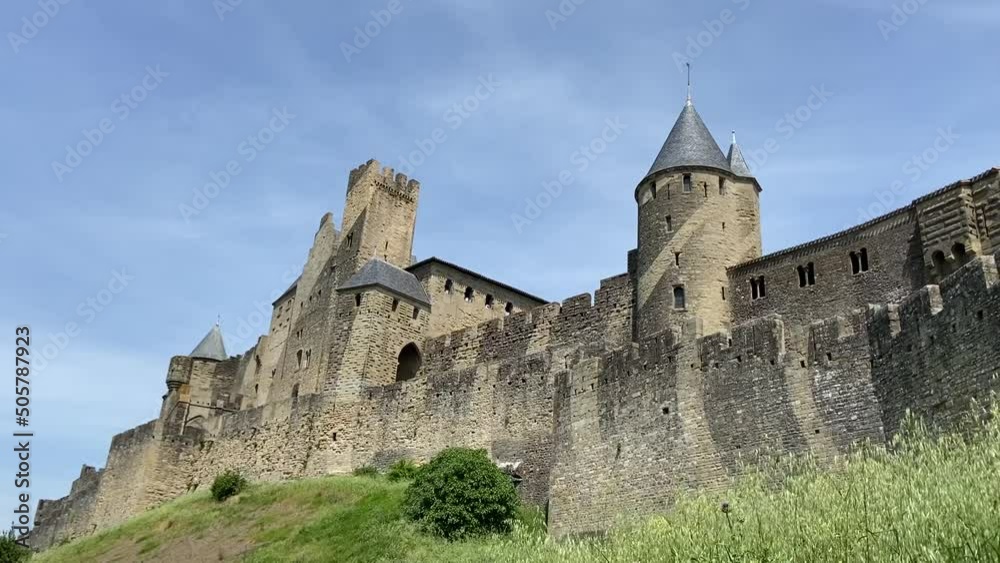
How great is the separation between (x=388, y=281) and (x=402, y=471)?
32.8ft

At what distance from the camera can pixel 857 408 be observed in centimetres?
1853

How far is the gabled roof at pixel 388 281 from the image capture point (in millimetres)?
38125

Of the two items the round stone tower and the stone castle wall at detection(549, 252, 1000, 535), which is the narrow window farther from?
the stone castle wall at detection(549, 252, 1000, 535)

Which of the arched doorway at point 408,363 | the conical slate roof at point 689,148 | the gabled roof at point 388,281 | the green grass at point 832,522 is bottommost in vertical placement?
the green grass at point 832,522

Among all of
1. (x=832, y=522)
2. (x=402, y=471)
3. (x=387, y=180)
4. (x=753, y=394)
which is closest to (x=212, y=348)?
(x=387, y=180)

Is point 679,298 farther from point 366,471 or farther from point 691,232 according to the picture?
point 366,471

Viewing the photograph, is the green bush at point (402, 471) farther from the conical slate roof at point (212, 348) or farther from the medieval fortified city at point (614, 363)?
the conical slate roof at point (212, 348)

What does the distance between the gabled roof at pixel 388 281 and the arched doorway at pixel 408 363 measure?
2048mm

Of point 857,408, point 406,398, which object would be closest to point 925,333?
point 857,408

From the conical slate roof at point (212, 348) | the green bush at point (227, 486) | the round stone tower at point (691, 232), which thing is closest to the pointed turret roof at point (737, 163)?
the round stone tower at point (691, 232)

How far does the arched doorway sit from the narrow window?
42.9 ft

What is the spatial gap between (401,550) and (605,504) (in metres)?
5.10

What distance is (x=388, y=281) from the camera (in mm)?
38562

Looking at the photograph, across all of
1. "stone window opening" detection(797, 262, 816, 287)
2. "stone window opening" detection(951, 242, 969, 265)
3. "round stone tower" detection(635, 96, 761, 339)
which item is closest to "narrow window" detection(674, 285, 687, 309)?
"round stone tower" detection(635, 96, 761, 339)
